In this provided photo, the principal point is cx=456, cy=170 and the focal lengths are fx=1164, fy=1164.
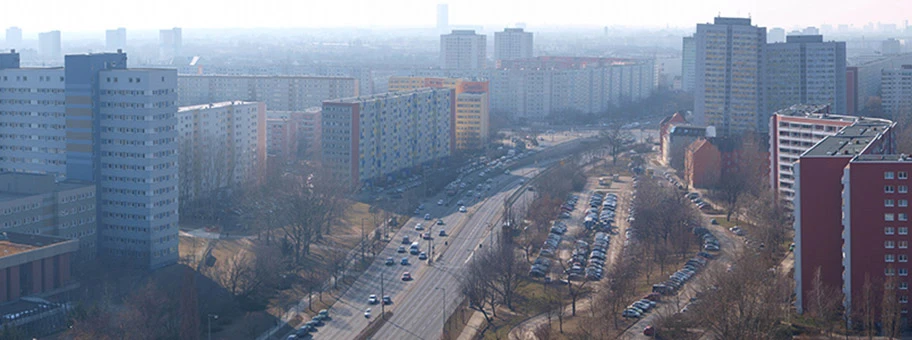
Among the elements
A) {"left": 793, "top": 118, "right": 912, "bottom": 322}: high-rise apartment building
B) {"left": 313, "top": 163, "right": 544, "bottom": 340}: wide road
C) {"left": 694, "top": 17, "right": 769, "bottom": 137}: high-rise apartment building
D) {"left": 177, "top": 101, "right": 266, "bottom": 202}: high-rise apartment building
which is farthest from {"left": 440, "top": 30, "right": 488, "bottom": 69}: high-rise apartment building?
{"left": 793, "top": 118, "right": 912, "bottom": 322}: high-rise apartment building

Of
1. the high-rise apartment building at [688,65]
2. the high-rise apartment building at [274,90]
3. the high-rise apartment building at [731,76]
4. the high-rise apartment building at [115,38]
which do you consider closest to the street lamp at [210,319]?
the high-rise apartment building at [731,76]

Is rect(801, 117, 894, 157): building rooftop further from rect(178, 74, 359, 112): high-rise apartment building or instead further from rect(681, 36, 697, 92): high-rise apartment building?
rect(681, 36, 697, 92): high-rise apartment building

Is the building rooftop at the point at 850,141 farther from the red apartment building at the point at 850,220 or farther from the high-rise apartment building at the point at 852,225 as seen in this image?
the high-rise apartment building at the point at 852,225

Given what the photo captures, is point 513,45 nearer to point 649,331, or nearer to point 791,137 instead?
point 791,137

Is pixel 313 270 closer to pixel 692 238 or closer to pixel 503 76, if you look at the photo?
pixel 692 238

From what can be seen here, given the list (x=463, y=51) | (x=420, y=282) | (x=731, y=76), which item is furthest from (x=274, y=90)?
(x=420, y=282)

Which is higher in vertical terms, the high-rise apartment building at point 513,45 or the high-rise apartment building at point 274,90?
the high-rise apartment building at point 513,45
